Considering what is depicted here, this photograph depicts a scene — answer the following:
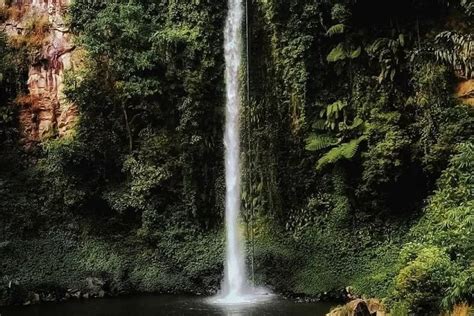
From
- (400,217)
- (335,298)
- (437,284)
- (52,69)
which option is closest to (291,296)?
(335,298)

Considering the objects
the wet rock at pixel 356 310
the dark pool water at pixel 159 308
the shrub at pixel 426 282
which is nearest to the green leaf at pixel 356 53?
the dark pool water at pixel 159 308

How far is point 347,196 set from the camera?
50.8ft

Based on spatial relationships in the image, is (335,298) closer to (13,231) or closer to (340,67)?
(340,67)

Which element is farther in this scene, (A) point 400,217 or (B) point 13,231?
(B) point 13,231

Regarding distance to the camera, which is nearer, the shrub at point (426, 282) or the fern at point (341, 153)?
the shrub at point (426, 282)

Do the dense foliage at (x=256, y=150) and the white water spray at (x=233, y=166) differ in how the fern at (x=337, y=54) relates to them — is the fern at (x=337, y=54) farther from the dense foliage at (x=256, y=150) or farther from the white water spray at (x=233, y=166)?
the white water spray at (x=233, y=166)

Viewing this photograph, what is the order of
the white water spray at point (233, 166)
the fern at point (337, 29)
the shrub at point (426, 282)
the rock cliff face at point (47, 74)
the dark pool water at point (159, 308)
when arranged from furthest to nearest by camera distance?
1. the rock cliff face at point (47, 74)
2. the white water spray at point (233, 166)
3. the fern at point (337, 29)
4. the dark pool water at point (159, 308)
5. the shrub at point (426, 282)

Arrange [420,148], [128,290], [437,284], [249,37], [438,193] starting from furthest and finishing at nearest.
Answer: [249,37], [128,290], [420,148], [438,193], [437,284]

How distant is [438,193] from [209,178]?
24.1 feet

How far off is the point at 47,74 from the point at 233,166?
25.2 ft

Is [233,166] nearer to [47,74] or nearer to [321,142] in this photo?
[321,142]

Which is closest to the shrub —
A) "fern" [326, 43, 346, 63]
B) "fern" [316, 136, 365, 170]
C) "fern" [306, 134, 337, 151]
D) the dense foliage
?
the dense foliage

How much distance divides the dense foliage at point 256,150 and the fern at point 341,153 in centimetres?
5

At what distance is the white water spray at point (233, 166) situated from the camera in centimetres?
1617
